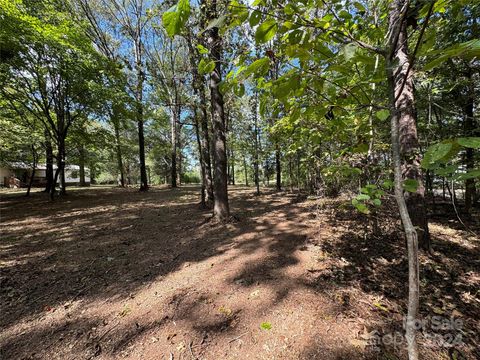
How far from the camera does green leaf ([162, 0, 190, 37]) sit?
2.42ft

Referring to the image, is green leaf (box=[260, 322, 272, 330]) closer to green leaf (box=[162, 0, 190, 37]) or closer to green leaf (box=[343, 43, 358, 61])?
green leaf (box=[343, 43, 358, 61])

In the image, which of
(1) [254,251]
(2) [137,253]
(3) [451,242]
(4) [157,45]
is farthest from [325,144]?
(4) [157,45]

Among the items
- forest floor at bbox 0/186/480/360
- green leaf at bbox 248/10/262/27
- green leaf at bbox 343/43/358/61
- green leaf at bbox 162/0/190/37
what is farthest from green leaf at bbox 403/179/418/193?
forest floor at bbox 0/186/480/360

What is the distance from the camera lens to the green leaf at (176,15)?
0.74 meters

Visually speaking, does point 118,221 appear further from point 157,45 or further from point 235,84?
point 157,45

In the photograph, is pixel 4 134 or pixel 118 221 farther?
pixel 4 134

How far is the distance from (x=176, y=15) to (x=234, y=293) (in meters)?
2.71

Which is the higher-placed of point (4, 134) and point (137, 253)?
point (4, 134)

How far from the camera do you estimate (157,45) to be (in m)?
13.7

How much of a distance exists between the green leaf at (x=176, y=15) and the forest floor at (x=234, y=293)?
2332mm

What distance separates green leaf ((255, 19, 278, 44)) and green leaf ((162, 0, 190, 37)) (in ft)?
0.93

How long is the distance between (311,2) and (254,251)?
3.41 metres

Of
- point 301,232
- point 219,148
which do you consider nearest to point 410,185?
point 301,232

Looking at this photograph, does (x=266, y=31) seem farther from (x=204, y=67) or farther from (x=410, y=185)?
(x=410, y=185)
